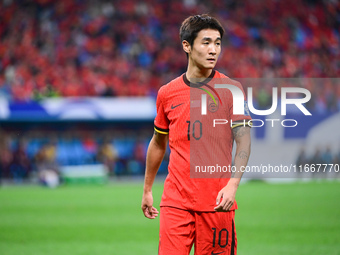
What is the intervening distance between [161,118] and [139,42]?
21.7m

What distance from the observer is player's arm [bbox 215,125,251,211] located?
3283 millimetres

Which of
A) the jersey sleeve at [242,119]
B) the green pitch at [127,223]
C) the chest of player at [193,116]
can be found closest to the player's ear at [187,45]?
the chest of player at [193,116]

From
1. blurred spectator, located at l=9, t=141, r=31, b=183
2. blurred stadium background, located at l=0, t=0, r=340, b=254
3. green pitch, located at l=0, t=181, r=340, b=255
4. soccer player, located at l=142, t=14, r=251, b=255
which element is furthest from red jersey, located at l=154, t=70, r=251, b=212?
blurred spectator, located at l=9, t=141, r=31, b=183

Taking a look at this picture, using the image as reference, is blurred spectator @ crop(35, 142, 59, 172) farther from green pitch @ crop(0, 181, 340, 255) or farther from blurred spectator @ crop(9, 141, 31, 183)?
green pitch @ crop(0, 181, 340, 255)

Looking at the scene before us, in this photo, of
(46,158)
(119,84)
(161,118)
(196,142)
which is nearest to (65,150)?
(46,158)

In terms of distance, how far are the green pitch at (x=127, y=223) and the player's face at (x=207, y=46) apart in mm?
4504

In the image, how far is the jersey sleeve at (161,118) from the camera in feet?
12.2

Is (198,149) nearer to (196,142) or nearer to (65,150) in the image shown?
(196,142)

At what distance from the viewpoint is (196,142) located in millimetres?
3557

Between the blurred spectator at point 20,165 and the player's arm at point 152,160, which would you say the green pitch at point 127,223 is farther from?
the blurred spectator at point 20,165

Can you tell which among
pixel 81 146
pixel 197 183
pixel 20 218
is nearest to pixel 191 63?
pixel 197 183

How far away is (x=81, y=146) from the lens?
22.1 meters

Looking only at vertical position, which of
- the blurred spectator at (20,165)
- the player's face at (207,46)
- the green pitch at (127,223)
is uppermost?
the player's face at (207,46)

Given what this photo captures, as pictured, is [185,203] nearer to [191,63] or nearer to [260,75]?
[191,63]
